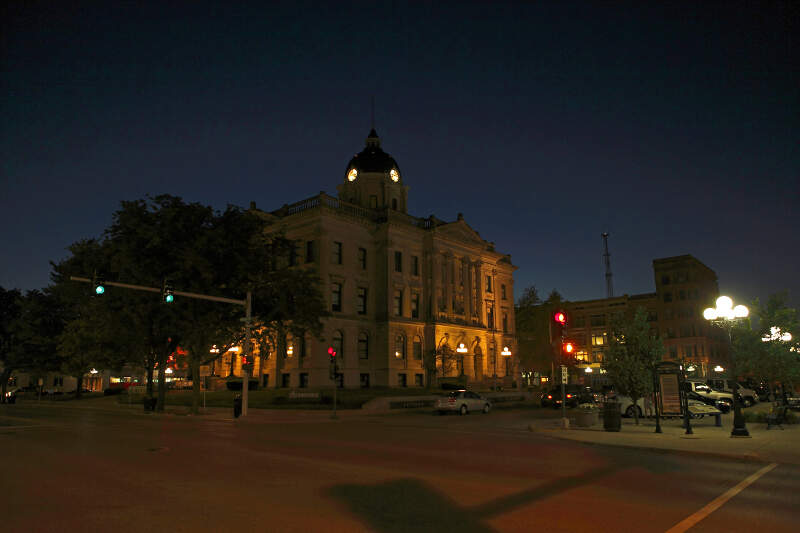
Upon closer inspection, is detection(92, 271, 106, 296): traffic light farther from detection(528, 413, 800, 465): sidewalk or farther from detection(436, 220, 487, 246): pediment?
detection(436, 220, 487, 246): pediment

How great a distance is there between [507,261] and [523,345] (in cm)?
1219

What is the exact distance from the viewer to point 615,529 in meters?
7.22

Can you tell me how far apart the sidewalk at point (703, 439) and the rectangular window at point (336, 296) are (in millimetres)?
29865

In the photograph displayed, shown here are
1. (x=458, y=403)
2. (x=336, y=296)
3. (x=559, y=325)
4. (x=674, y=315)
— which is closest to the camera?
(x=559, y=325)

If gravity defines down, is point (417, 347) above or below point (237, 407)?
above

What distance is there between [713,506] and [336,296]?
45500mm

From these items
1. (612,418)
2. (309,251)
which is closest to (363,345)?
(309,251)

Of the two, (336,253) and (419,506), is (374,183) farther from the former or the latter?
(419,506)

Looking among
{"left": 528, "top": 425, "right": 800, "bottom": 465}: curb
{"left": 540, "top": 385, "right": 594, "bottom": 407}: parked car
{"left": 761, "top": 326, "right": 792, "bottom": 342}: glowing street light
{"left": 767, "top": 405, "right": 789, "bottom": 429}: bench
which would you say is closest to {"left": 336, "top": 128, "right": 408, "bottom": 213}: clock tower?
{"left": 540, "top": 385, "right": 594, "bottom": 407}: parked car

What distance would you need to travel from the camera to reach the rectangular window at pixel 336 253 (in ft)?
174

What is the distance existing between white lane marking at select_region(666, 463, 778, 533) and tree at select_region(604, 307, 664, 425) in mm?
11678

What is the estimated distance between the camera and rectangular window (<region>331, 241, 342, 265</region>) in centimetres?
5295

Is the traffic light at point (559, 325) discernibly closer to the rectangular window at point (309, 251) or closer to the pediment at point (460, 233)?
the rectangular window at point (309, 251)

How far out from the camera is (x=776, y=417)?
918 inches
